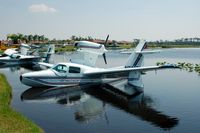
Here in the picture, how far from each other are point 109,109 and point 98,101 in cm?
312

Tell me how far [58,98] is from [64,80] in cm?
483

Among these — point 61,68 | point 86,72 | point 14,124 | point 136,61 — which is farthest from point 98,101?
point 14,124

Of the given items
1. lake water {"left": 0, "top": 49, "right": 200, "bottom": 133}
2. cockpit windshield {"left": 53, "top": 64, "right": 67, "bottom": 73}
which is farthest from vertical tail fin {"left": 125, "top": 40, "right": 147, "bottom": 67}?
cockpit windshield {"left": 53, "top": 64, "right": 67, "bottom": 73}

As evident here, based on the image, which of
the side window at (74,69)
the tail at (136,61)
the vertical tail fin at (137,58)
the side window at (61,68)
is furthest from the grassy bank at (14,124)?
the vertical tail fin at (137,58)

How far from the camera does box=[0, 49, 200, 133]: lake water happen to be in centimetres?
1694

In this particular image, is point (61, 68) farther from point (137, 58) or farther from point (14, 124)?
point (14, 124)

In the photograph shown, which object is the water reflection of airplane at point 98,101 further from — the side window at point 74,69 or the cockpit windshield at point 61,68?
the cockpit windshield at point 61,68

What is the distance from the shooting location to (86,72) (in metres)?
30.6

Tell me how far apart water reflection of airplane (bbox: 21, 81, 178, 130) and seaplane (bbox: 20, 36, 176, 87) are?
78 cm

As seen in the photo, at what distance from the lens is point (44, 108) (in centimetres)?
2159

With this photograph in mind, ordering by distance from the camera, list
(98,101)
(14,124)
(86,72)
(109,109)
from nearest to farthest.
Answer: (14,124) < (109,109) < (98,101) < (86,72)

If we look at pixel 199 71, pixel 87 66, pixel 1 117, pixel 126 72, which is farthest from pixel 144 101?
pixel 199 71

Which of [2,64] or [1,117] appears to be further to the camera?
[2,64]

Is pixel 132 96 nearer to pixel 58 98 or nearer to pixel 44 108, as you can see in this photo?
pixel 58 98
